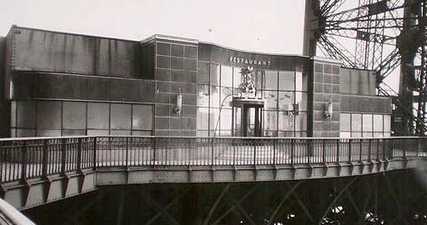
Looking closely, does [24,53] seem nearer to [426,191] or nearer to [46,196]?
[46,196]

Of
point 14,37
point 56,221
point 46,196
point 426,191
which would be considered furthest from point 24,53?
point 426,191

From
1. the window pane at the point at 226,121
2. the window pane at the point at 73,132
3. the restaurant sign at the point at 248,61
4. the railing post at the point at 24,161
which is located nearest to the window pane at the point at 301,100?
the restaurant sign at the point at 248,61

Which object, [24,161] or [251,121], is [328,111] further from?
[24,161]

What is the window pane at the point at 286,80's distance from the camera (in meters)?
24.8

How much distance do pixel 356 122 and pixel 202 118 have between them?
10595mm

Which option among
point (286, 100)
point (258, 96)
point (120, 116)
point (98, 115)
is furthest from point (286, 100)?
point (98, 115)

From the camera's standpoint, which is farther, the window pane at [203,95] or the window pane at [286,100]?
the window pane at [286,100]

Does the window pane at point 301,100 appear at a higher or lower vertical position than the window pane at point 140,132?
higher

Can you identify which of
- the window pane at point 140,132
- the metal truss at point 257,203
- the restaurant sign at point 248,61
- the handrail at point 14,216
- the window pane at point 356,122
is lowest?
the metal truss at point 257,203

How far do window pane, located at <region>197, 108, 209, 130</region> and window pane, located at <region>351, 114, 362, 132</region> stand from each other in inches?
392

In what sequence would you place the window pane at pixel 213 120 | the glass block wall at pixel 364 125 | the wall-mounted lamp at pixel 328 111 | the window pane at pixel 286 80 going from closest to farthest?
the window pane at pixel 213 120 → the window pane at pixel 286 80 → the wall-mounted lamp at pixel 328 111 → the glass block wall at pixel 364 125

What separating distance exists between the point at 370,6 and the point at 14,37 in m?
24.7

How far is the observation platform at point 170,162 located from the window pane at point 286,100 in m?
5.72

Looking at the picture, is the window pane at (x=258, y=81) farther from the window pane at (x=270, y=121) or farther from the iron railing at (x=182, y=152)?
the iron railing at (x=182, y=152)
